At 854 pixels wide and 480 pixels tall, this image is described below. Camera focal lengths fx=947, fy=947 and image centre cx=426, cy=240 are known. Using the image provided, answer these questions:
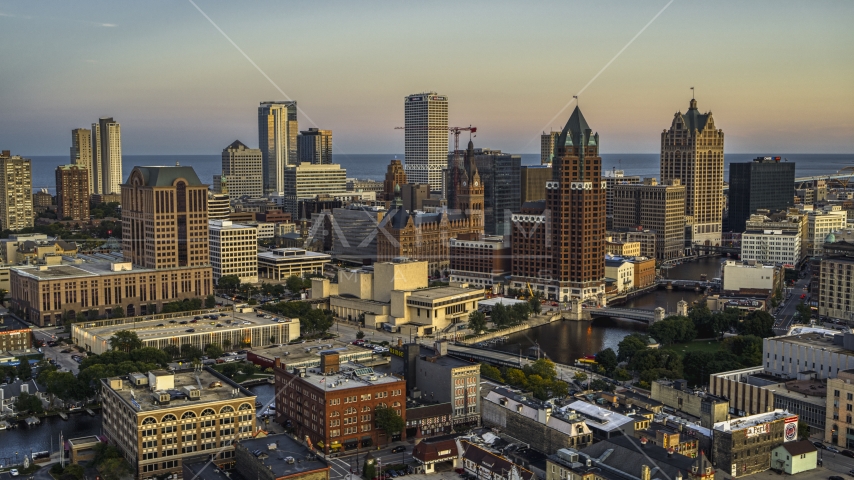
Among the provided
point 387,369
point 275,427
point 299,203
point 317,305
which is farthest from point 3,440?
point 299,203

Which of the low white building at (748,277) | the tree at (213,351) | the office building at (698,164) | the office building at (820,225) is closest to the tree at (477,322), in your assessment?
the tree at (213,351)

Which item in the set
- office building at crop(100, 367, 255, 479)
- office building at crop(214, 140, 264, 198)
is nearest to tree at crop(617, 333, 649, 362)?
office building at crop(100, 367, 255, 479)

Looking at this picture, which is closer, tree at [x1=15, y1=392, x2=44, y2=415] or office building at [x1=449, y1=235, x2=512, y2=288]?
tree at [x1=15, y1=392, x2=44, y2=415]

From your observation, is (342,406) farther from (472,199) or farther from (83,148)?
(83,148)

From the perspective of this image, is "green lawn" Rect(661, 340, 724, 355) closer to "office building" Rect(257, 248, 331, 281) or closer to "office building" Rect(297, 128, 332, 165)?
"office building" Rect(257, 248, 331, 281)

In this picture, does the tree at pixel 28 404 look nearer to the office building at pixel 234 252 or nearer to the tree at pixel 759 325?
the office building at pixel 234 252

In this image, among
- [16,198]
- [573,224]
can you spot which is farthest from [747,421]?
[16,198]

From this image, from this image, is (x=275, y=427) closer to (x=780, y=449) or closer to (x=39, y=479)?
(x=39, y=479)

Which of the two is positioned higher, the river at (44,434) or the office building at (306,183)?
the office building at (306,183)
